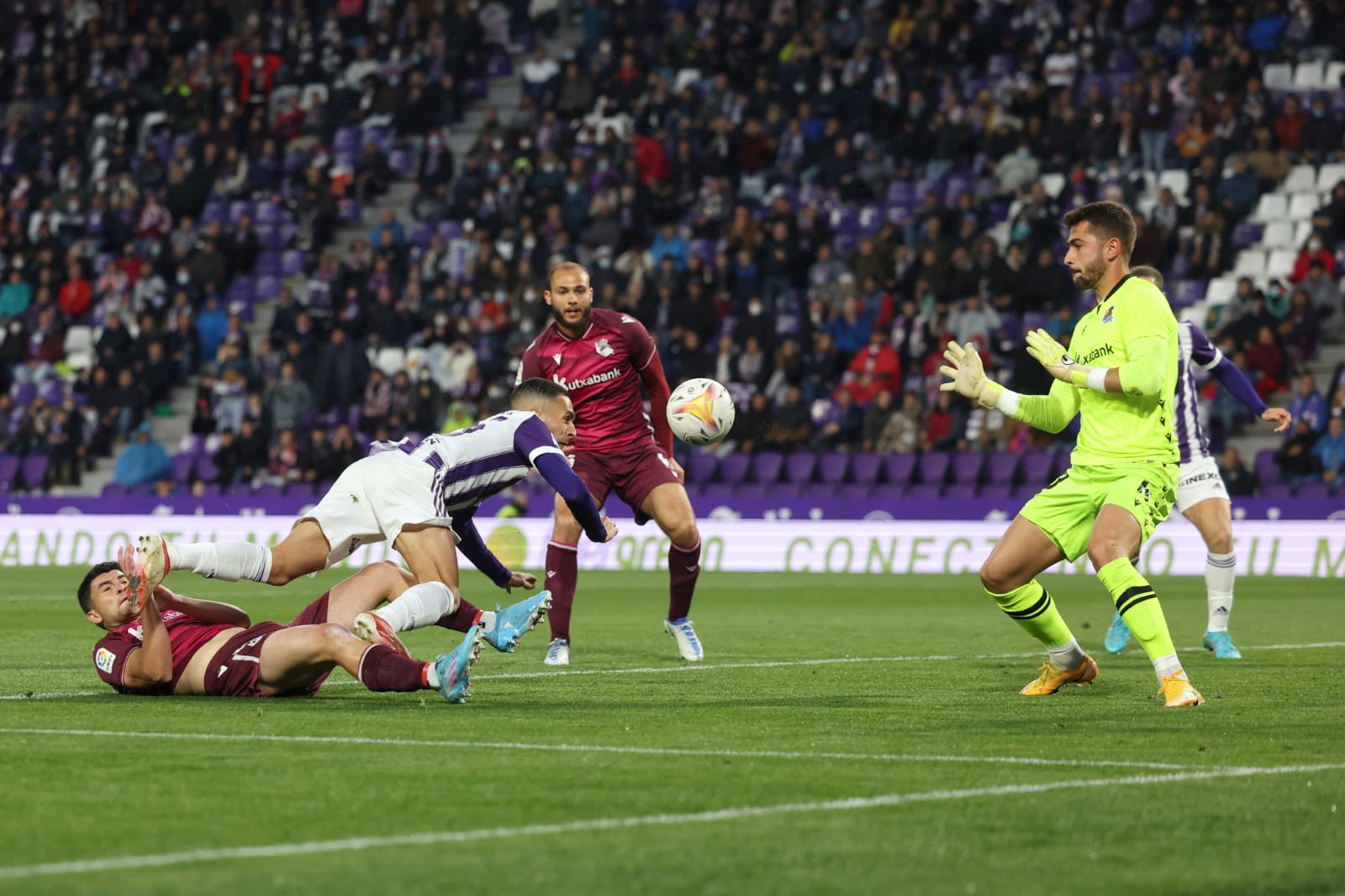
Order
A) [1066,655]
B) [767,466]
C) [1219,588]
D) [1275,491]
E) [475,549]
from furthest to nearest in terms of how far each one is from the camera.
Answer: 1. [767,466]
2. [1275,491]
3. [1219,588]
4. [475,549]
5. [1066,655]

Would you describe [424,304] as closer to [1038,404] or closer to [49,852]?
[1038,404]

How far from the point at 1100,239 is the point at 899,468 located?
1531 centimetres

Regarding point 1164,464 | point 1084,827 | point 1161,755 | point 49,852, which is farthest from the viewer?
point 1164,464

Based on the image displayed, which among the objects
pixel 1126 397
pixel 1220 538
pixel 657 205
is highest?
pixel 657 205

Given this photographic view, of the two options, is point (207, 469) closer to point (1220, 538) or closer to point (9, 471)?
point (9, 471)

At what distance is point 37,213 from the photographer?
34469 millimetres

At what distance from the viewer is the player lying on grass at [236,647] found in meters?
8.11

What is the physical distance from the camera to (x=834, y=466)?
81.2 ft

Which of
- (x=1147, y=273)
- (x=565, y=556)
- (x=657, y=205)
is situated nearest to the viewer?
(x=1147, y=273)

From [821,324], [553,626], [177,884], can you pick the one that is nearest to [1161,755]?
[177,884]

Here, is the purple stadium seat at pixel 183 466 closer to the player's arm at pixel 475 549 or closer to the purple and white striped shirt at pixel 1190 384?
the purple and white striped shirt at pixel 1190 384

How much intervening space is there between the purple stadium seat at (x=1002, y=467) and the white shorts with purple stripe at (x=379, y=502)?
50.0 ft

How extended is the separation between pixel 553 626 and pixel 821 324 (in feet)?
49.5

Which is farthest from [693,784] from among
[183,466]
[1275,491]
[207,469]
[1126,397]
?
[183,466]
